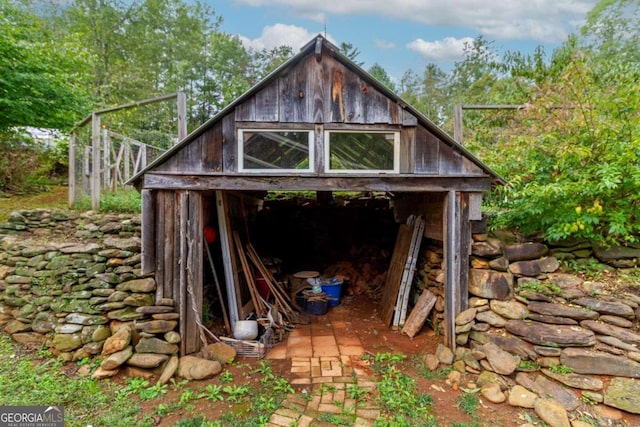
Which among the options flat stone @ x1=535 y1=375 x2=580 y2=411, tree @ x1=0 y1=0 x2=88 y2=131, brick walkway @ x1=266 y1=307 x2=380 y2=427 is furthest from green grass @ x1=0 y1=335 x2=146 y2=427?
tree @ x1=0 y1=0 x2=88 y2=131

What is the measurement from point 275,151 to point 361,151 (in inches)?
45.9

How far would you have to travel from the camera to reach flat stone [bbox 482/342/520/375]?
3.31 m

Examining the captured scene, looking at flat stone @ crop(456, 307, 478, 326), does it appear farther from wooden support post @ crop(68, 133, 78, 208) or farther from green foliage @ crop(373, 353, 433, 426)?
wooden support post @ crop(68, 133, 78, 208)

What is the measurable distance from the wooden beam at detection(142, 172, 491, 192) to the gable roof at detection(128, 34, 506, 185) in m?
0.21

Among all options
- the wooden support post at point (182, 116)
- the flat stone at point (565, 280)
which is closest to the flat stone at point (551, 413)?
the flat stone at point (565, 280)

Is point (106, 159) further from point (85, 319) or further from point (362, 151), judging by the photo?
point (362, 151)

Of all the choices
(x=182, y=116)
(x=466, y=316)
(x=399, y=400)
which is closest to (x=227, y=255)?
(x=182, y=116)

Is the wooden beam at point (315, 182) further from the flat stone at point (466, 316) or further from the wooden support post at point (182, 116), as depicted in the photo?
the flat stone at point (466, 316)

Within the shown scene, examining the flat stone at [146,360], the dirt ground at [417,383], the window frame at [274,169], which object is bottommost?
the dirt ground at [417,383]

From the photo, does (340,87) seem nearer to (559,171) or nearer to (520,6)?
(559,171)

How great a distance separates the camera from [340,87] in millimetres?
3736

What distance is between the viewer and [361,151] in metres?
3.86

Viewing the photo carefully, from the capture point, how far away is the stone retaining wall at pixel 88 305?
11.7ft

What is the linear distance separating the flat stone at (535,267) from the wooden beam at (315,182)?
1157 mm
